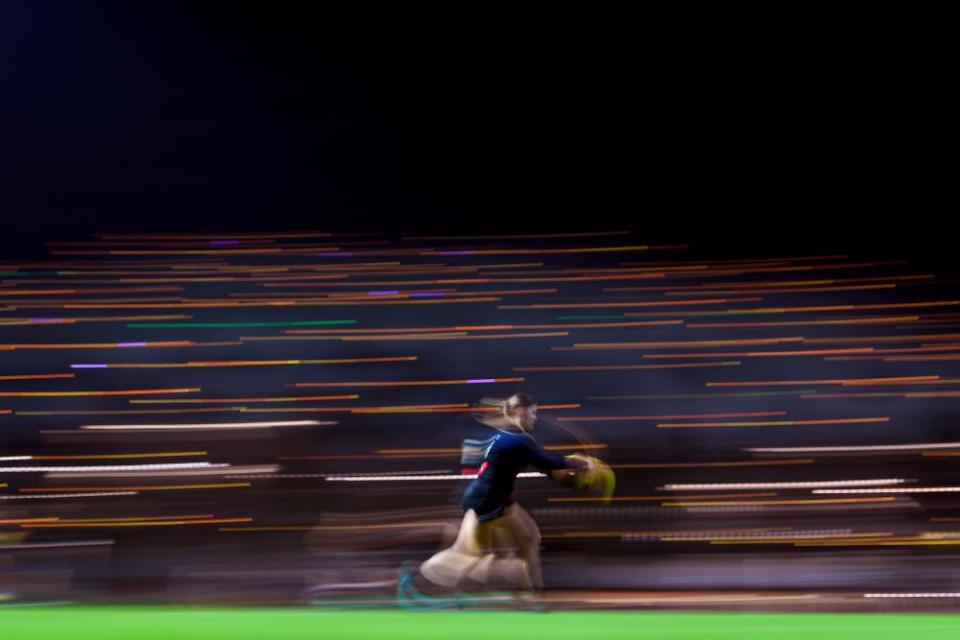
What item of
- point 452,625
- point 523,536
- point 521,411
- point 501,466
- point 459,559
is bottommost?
point 452,625

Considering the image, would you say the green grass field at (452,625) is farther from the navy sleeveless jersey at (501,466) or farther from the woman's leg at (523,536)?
the navy sleeveless jersey at (501,466)

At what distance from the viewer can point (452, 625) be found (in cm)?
551

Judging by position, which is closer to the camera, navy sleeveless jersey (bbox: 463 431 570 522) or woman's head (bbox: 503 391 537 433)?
navy sleeveless jersey (bbox: 463 431 570 522)

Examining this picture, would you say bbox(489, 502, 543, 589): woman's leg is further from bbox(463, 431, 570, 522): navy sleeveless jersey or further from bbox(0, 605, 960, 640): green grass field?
bbox(0, 605, 960, 640): green grass field

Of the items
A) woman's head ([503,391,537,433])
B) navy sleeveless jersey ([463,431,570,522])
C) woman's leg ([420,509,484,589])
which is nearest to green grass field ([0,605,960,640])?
woman's leg ([420,509,484,589])

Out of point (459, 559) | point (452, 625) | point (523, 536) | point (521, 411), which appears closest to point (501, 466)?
point (521, 411)

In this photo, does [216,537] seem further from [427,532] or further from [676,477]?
[676,477]

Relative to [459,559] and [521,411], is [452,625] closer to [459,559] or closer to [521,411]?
[459,559]

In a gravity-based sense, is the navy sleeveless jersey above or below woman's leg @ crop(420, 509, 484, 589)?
above

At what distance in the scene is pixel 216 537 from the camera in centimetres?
1105

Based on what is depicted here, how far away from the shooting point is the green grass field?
16.2 ft

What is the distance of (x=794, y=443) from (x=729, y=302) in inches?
186

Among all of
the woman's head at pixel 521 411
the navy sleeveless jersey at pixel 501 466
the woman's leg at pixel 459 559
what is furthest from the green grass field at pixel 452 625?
the woman's head at pixel 521 411

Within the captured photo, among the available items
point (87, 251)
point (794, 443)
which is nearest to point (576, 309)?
point (794, 443)
